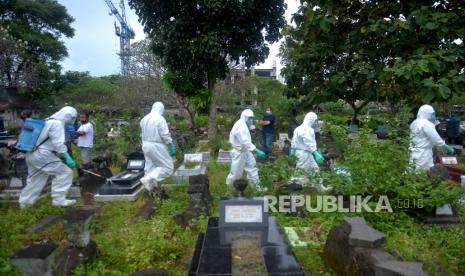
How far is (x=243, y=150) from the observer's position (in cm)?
695

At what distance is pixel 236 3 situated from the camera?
10.6 meters

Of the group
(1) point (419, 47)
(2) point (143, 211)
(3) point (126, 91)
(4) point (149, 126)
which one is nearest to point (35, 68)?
(3) point (126, 91)

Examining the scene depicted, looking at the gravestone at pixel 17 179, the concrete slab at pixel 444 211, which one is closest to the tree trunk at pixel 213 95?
the gravestone at pixel 17 179

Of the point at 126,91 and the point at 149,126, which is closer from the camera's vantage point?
the point at 149,126

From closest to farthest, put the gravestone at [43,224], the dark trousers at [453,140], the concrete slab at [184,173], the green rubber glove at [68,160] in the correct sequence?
the gravestone at [43,224], the green rubber glove at [68,160], the concrete slab at [184,173], the dark trousers at [453,140]

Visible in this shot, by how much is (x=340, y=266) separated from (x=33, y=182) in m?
5.11

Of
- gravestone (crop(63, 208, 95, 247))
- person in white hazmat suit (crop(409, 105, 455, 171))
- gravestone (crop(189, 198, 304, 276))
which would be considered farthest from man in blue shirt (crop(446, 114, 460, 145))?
gravestone (crop(63, 208, 95, 247))

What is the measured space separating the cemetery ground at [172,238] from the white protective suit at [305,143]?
1.71 metres

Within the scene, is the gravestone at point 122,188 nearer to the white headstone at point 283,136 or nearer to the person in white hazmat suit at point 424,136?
the person in white hazmat suit at point 424,136

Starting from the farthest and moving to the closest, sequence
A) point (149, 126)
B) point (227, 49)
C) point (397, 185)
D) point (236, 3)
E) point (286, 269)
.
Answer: point (227, 49)
point (236, 3)
point (149, 126)
point (397, 185)
point (286, 269)

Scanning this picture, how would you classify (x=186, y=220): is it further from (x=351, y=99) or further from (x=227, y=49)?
(x=227, y=49)

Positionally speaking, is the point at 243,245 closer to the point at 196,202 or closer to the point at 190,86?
the point at 196,202

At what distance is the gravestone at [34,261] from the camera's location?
310 centimetres

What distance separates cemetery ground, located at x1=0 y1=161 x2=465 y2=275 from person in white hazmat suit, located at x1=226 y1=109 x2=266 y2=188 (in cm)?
112
